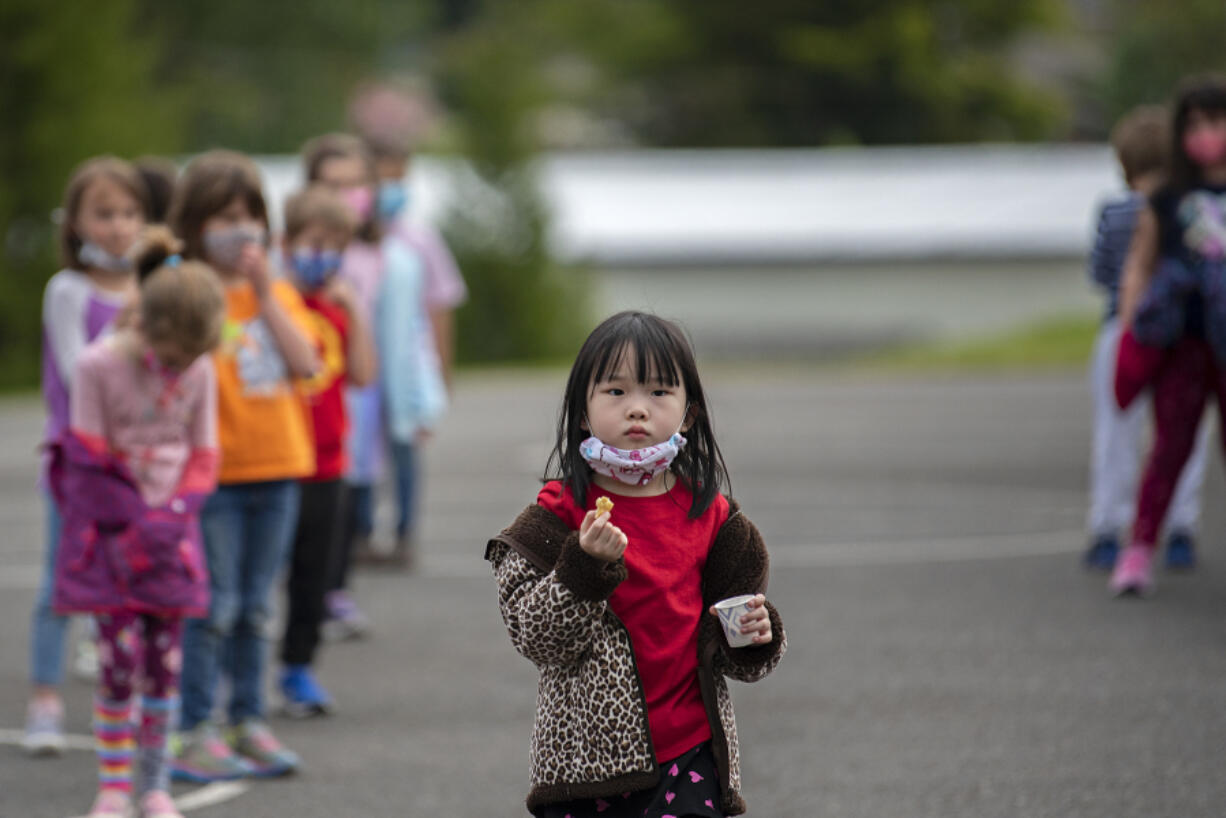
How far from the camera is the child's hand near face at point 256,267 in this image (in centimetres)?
586

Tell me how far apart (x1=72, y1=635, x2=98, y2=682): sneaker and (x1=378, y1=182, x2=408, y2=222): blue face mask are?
244cm

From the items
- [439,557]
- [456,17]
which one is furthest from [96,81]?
[456,17]

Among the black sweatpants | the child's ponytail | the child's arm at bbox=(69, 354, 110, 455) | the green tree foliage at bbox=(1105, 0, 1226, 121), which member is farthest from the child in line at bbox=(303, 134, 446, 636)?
the green tree foliage at bbox=(1105, 0, 1226, 121)

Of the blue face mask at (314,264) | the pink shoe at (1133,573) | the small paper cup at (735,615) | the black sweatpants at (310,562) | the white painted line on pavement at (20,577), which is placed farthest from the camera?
the white painted line on pavement at (20,577)

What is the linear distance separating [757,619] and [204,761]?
280cm

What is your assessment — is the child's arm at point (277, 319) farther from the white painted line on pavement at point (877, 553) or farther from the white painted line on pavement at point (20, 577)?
the white painted line on pavement at point (20, 577)

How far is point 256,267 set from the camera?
19.3 feet

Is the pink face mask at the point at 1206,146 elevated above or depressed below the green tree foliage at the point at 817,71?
below

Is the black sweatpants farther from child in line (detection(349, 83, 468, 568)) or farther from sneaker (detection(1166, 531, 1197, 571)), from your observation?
sneaker (detection(1166, 531, 1197, 571))

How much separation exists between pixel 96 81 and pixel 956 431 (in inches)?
646

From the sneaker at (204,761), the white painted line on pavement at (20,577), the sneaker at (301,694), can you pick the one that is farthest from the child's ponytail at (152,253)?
the white painted line on pavement at (20,577)

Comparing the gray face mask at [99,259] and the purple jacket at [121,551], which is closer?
the purple jacket at [121,551]

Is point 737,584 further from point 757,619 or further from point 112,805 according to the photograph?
point 112,805

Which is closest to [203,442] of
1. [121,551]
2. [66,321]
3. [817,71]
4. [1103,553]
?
[121,551]
